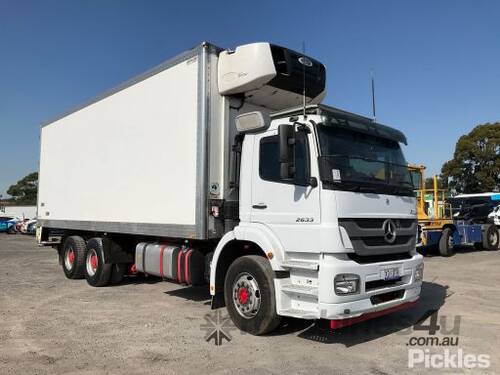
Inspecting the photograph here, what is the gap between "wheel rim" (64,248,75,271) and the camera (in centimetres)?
1095

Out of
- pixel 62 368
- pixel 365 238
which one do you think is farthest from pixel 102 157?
pixel 365 238

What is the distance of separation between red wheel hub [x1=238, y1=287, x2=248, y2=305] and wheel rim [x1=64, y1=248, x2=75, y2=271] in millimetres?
5935

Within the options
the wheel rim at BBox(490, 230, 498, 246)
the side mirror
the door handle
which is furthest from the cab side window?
the wheel rim at BBox(490, 230, 498, 246)

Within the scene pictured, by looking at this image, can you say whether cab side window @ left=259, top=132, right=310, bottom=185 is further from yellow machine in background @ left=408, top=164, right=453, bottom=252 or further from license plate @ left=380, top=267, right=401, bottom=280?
yellow machine in background @ left=408, top=164, right=453, bottom=252

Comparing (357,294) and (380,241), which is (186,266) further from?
(380,241)

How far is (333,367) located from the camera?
510 centimetres

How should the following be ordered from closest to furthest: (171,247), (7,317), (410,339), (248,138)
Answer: (410,339) < (248,138) < (7,317) < (171,247)

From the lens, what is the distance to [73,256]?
428 inches

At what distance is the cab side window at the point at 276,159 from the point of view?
5.78 meters

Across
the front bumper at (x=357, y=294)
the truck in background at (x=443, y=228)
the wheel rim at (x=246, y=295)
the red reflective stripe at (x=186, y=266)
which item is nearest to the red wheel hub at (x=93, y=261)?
the red reflective stripe at (x=186, y=266)

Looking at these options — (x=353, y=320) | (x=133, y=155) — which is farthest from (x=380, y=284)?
(x=133, y=155)

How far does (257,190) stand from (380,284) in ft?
6.57

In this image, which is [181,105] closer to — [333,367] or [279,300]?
[279,300]

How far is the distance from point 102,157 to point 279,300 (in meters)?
5.43
